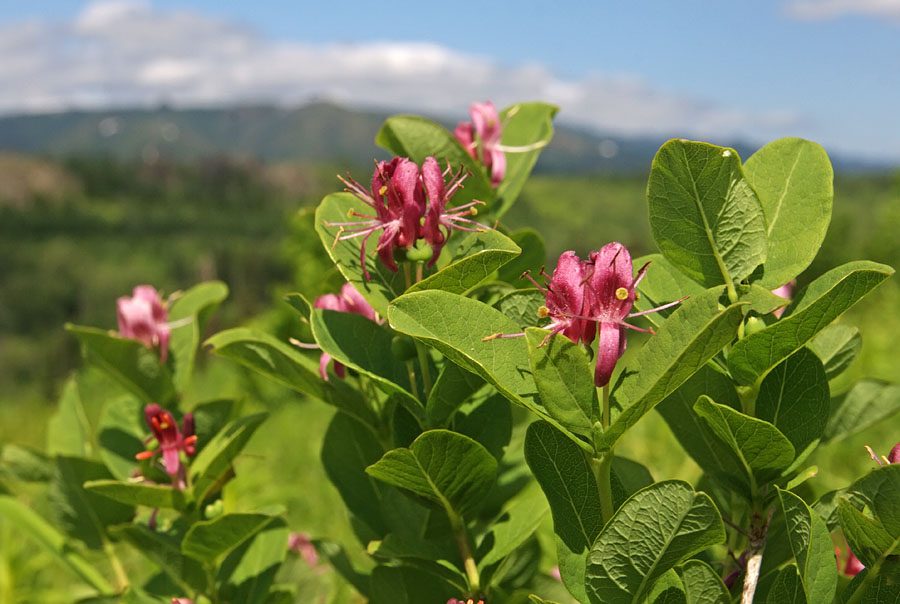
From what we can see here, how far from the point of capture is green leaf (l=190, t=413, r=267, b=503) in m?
0.96

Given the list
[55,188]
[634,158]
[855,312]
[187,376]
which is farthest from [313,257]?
[634,158]

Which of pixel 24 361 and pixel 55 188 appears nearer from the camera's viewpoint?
pixel 24 361

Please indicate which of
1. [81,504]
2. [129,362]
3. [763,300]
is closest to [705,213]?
[763,300]

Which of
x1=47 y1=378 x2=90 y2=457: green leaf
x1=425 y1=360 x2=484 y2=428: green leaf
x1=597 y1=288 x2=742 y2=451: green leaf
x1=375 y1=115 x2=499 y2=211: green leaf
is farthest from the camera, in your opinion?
x1=47 y1=378 x2=90 y2=457: green leaf

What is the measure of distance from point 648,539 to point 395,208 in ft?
1.38

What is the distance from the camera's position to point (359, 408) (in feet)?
3.04

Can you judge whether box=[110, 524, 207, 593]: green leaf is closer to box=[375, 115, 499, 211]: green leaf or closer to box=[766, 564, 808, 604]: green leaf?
box=[375, 115, 499, 211]: green leaf

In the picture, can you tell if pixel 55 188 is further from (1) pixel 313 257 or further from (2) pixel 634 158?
(2) pixel 634 158

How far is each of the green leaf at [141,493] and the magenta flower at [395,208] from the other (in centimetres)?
42

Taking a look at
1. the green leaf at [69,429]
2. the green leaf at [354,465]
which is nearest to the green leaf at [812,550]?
the green leaf at [354,465]

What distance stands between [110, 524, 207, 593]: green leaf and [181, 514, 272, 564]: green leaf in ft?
0.28

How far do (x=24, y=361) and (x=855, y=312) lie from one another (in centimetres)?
4907

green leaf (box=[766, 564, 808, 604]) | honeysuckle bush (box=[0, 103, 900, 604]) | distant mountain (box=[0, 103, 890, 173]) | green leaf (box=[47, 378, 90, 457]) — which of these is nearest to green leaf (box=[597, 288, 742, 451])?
honeysuckle bush (box=[0, 103, 900, 604])

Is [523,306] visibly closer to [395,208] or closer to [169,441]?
[395,208]
